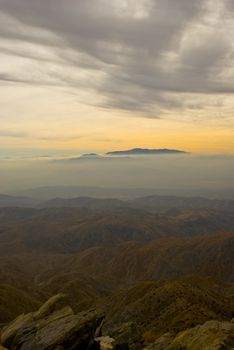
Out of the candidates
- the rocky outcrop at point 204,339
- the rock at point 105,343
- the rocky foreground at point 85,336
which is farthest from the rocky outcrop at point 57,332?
the rocky outcrop at point 204,339

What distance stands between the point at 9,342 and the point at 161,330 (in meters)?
37.4

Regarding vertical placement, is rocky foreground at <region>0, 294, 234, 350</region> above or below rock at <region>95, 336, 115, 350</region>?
above

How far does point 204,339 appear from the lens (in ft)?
123

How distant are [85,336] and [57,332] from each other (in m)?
2.71

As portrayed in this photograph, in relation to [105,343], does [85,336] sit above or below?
above

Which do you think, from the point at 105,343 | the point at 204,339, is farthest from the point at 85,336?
the point at 204,339

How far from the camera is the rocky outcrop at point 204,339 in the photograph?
3493 cm

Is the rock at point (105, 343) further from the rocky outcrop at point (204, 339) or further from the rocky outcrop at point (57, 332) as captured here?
the rocky outcrop at point (204, 339)

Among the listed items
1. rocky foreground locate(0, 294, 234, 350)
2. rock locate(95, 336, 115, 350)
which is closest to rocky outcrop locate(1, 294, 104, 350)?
rocky foreground locate(0, 294, 234, 350)

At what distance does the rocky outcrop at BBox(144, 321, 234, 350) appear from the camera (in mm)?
34928

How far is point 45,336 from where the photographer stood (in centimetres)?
4200

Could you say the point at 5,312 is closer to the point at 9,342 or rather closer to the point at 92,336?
the point at 9,342

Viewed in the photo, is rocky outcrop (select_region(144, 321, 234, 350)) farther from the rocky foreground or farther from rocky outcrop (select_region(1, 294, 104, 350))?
rocky outcrop (select_region(1, 294, 104, 350))

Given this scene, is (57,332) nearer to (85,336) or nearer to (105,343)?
(85,336)
